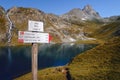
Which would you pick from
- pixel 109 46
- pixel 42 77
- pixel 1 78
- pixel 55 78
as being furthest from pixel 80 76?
pixel 1 78

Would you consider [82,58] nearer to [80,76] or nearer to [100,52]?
[100,52]

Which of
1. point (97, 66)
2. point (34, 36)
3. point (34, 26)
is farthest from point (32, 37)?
point (97, 66)

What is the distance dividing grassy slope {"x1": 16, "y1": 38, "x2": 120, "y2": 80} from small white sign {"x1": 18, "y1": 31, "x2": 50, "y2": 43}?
27786 mm

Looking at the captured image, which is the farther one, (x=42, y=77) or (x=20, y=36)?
(x=42, y=77)

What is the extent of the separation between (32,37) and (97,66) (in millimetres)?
35553

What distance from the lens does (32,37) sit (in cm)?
1911

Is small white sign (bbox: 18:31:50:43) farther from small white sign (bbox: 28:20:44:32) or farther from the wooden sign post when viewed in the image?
small white sign (bbox: 28:20:44:32)

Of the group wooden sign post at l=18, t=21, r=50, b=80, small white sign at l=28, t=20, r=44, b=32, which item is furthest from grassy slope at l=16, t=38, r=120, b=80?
small white sign at l=28, t=20, r=44, b=32

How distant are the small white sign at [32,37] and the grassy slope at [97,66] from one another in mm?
27786

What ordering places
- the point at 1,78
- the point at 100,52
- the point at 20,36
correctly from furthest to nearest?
1. the point at 1,78
2. the point at 100,52
3. the point at 20,36

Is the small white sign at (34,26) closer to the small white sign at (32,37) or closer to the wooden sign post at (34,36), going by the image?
the wooden sign post at (34,36)

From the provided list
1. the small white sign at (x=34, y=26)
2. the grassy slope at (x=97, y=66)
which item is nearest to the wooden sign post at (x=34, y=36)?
the small white sign at (x=34, y=26)

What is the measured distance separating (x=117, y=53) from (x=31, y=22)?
125 ft

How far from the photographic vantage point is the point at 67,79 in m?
50.3
